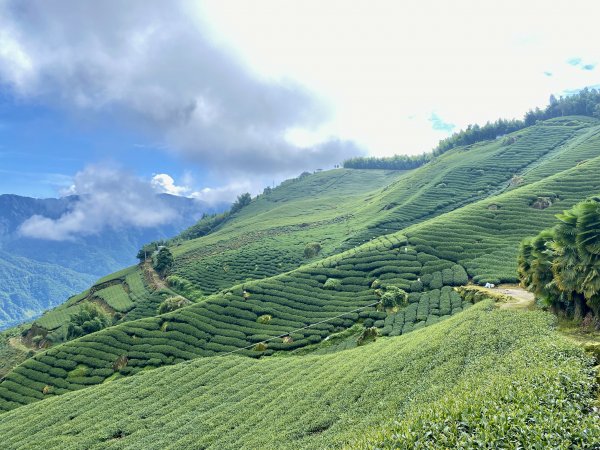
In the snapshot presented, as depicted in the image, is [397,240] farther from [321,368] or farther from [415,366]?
[415,366]

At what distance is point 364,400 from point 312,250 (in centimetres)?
9497

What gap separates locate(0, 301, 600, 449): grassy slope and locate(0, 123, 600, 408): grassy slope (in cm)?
892

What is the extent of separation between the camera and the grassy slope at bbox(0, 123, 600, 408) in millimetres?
60406

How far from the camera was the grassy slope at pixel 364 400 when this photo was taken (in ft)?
62.7

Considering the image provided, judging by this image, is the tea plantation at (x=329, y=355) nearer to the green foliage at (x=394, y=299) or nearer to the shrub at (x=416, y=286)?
the green foliage at (x=394, y=299)

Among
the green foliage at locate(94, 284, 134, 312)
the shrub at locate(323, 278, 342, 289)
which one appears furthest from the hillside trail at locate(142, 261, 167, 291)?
the shrub at locate(323, 278, 342, 289)

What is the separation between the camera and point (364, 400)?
3069cm

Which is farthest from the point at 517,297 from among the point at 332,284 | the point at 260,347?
the point at 332,284

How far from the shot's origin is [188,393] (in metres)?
45.8

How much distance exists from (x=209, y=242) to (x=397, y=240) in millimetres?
97775

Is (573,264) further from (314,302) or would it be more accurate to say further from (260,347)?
(314,302)

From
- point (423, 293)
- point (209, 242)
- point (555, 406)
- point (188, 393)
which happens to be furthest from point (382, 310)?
point (209, 242)

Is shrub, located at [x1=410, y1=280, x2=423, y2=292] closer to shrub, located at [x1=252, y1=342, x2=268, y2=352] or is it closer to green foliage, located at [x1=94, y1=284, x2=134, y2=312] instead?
shrub, located at [x1=252, y1=342, x2=268, y2=352]

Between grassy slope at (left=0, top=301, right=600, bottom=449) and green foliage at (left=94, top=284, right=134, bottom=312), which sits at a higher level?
green foliage at (left=94, top=284, right=134, bottom=312)
